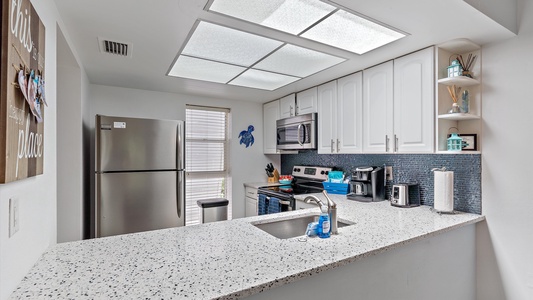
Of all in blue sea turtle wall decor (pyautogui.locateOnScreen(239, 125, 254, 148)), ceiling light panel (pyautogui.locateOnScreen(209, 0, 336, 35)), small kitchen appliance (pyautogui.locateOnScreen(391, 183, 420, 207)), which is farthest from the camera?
blue sea turtle wall decor (pyautogui.locateOnScreen(239, 125, 254, 148))

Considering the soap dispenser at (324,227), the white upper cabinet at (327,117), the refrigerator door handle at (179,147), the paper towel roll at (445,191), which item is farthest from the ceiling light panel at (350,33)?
the refrigerator door handle at (179,147)

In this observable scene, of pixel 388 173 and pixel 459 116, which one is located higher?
pixel 459 116

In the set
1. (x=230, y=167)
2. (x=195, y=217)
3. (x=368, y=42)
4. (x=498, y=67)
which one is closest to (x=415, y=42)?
→ (x=368, y=42)

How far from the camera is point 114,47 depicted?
6.44ft

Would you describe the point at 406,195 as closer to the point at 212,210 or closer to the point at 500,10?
the point at 500,10

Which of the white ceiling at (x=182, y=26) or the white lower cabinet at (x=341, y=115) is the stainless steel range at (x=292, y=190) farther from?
the white ceiling at (x=182, y=26)

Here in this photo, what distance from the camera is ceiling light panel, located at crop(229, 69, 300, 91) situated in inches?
103

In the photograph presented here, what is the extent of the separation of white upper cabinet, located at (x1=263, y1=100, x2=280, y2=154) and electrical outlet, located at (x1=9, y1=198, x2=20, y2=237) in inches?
124

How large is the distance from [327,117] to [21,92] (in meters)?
2.55

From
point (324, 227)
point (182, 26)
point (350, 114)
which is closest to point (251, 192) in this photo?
point (350, 114)

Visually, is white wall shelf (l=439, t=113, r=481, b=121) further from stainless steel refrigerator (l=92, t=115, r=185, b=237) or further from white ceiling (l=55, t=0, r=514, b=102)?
stainless steel refrigerator (l=92, t=115, r=185, b=237)

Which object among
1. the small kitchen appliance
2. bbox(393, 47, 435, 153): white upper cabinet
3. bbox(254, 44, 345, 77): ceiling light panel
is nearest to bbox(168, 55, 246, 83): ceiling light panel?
bbox(254, 44, 345, 77): ceiling light panel

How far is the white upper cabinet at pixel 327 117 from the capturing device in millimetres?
2807

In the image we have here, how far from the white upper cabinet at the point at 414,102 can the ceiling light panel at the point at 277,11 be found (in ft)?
3.25
